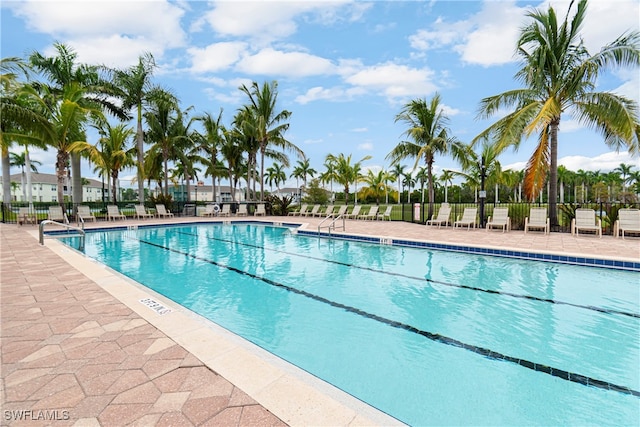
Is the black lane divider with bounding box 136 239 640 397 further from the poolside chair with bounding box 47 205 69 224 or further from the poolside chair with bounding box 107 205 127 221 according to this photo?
the poolside chair with bounding box 107 205 127 221

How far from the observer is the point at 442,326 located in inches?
165

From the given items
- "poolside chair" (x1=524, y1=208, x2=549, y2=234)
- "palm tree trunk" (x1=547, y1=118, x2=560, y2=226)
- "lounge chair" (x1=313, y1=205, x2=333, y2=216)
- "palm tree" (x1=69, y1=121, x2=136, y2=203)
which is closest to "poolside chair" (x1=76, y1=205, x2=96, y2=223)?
"palm tree" (x1=69, y1=121, x2=136, y2=203)

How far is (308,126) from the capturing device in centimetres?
2328

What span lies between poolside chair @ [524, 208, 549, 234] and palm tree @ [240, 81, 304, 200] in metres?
16.1

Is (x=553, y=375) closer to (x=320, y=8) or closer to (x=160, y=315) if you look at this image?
(x=160, y=315)

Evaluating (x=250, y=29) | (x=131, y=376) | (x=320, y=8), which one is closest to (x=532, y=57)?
(x=320, y=8)

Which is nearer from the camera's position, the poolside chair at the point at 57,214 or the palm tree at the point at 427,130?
the poolside chair at the point at 57,214

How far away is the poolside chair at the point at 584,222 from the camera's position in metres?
10.7

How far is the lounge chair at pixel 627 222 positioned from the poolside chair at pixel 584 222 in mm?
503

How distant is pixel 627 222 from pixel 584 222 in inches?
41.8

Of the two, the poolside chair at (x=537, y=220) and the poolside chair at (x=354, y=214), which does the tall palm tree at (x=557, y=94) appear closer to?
the poolside chair at (x=537, y=220)

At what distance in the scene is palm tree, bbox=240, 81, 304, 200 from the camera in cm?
2191

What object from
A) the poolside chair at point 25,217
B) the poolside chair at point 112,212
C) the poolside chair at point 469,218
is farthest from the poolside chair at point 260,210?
the poolside chair at point 469,218

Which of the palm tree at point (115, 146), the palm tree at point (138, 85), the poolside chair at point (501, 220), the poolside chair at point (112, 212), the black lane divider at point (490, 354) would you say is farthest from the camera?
the palm tree at point (115, 146)
